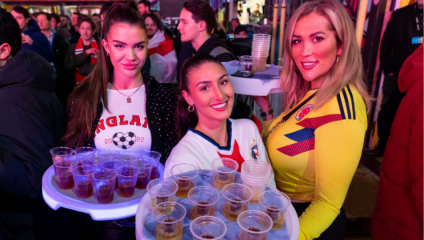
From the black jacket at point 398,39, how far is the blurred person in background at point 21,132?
4216mm

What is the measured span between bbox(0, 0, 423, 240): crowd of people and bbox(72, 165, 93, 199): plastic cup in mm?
397

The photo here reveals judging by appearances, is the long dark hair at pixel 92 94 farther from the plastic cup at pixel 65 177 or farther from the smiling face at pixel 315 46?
the smiling face at pixel 315 46

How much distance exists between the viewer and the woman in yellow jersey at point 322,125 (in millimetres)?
1295

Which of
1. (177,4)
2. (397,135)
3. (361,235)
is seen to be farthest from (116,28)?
(177,4)

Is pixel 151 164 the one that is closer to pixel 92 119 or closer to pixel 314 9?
pixel 92 119

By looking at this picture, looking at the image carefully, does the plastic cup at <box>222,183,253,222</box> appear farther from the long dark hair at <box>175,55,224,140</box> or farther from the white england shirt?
the white england shirt

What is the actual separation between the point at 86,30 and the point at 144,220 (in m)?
4.02

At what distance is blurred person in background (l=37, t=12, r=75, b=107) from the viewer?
4.59 meters

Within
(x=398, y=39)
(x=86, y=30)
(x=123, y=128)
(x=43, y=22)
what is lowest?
(x=123, y=128)

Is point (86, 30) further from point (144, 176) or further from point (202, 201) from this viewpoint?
point (202, 201)

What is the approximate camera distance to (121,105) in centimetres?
191

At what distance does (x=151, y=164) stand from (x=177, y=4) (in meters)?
7.41

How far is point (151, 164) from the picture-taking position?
153cm

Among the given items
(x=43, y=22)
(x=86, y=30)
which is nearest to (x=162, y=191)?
(x=86, y=30)
